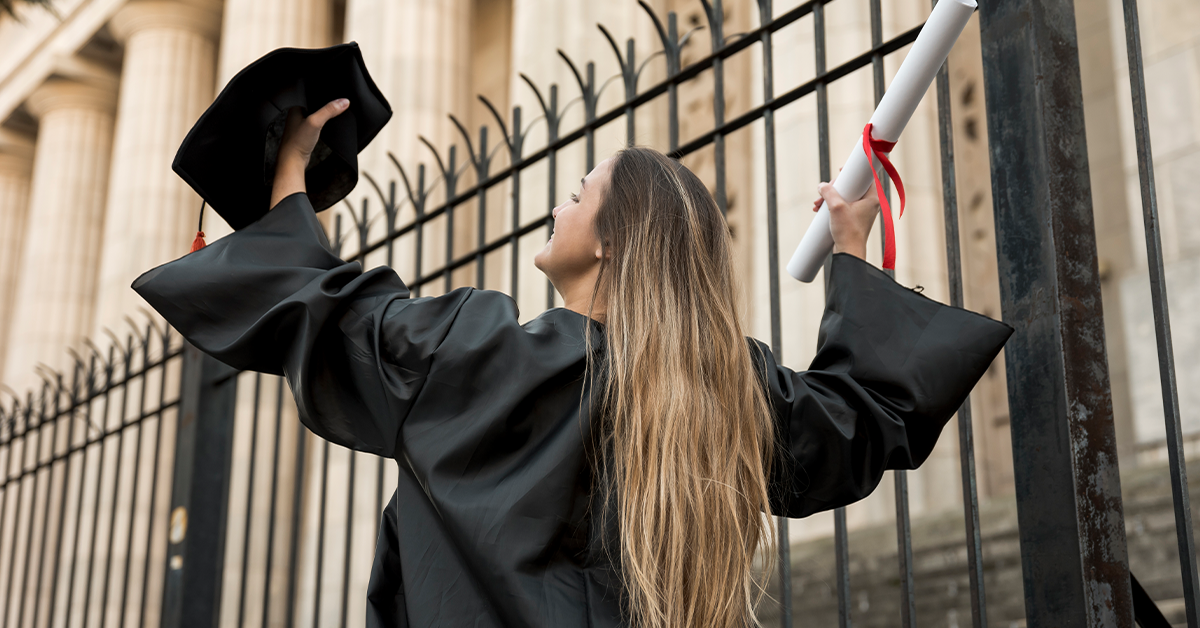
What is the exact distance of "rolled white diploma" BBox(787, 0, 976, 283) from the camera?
1.99 meters

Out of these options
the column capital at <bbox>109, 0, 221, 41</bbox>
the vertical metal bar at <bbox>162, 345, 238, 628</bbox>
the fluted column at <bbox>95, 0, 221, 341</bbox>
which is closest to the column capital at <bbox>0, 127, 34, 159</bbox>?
the fluted column at <bbox>95, 0, 221, 341</bbox>

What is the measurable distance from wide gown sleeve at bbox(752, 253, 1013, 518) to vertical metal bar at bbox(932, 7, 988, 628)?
19cm

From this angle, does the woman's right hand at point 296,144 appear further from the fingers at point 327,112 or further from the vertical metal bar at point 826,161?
the vertical metal bar at point 826,161

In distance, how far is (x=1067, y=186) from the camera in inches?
97.3

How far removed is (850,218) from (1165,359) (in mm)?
704

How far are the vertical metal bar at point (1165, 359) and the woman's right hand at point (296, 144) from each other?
1.60m

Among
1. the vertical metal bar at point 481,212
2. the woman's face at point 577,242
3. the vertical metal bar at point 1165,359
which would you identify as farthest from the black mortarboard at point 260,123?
the vertical metal bar at point 481,212

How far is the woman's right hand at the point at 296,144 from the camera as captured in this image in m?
2.20

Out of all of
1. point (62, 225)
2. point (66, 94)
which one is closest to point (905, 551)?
point (62, 225)

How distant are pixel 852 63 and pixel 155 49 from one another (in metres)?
15.0

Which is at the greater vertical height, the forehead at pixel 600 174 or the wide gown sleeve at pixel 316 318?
the forehead at pixel 600 174

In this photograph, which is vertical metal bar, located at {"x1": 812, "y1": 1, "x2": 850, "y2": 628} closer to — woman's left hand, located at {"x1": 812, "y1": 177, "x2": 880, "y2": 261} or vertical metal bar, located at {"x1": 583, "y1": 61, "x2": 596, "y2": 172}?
woman's left hand, located at {"x1": 812, "y1": 177, "x2": 880, "y2": 261}

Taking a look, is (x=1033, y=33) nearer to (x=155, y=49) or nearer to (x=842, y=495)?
(x=842, y=495)

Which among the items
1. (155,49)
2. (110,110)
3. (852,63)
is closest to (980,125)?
(852,63)
